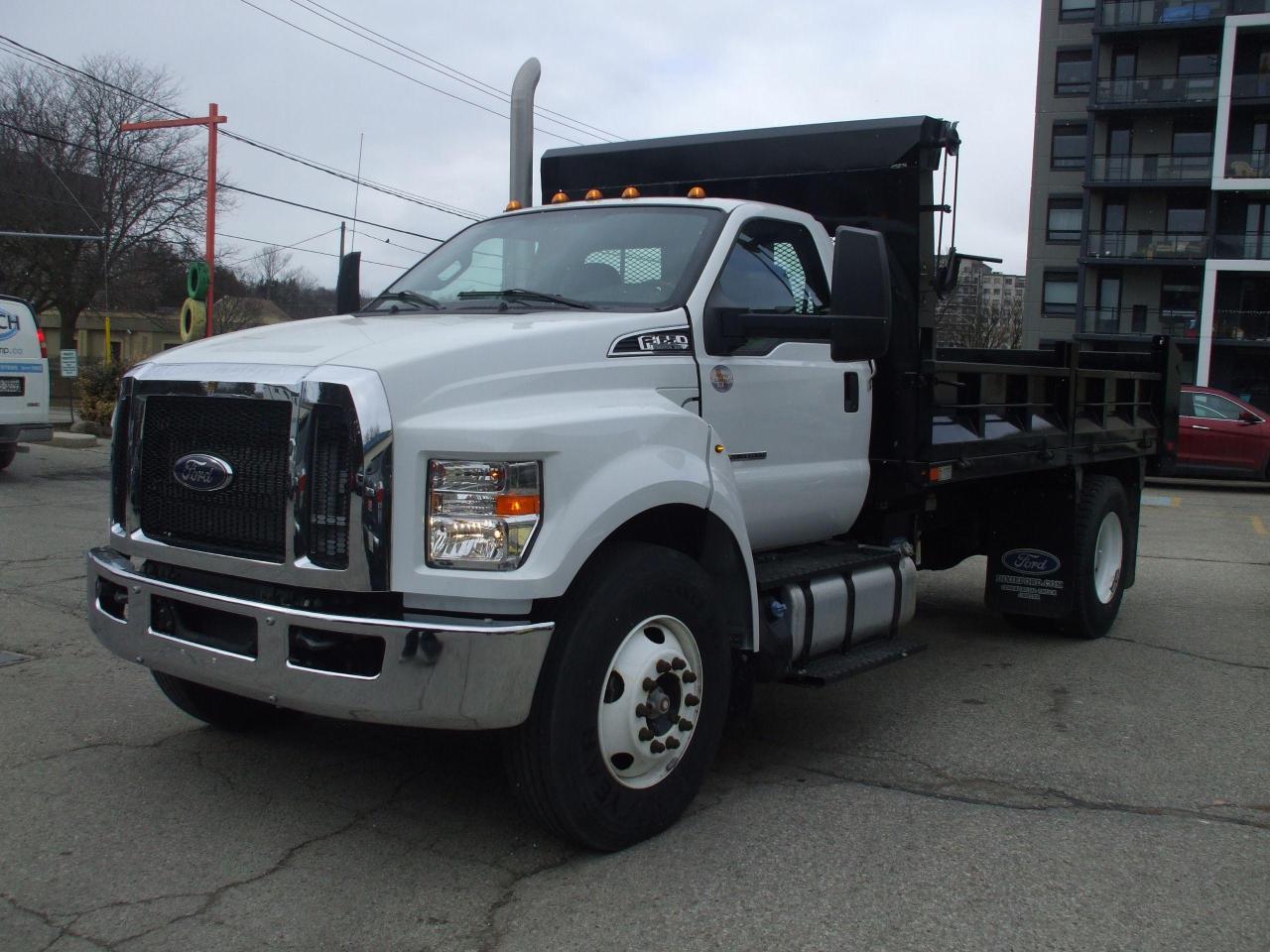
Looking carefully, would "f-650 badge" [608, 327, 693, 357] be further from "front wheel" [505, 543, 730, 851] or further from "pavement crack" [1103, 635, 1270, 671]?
"pavement crack" [1103, 635, 1270, 671]

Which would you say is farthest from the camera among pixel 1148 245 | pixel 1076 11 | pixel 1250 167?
pixel 1076 11

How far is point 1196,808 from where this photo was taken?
4.59m

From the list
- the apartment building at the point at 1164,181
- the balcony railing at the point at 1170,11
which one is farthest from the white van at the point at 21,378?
the balcony railing at the point at 1170,11

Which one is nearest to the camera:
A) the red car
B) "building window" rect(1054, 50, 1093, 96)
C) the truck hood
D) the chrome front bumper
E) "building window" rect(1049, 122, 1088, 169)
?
the chrome front bumper

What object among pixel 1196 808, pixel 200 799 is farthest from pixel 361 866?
pixel 1196 808

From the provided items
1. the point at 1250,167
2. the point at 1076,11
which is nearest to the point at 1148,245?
the point at 1250,167

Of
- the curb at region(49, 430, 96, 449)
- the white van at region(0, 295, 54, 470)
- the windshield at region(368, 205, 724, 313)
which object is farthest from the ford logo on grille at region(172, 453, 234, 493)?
the curb at region(49, 430, 96, 449)

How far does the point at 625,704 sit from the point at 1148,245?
4482 cm

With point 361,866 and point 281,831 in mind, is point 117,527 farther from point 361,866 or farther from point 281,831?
point 361,866

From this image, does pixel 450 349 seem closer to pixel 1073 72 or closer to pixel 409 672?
pixel 409 672

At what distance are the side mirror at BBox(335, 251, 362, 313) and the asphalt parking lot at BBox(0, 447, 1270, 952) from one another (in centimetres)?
204

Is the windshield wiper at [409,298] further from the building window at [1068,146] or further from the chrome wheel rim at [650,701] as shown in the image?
the building window at [1068,146]

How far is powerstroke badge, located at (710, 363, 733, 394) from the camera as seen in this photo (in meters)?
4.64

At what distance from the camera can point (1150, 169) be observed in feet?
143
